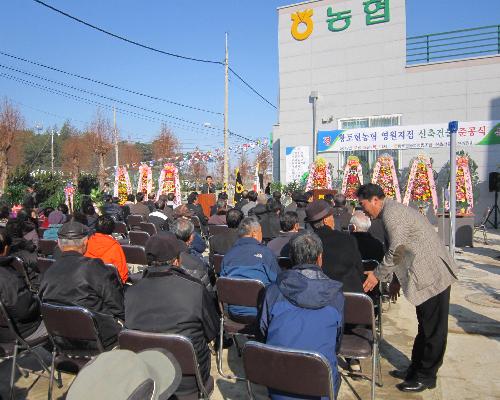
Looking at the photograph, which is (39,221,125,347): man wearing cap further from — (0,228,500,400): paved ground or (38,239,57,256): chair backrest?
(38,239,57,256): chair backrest

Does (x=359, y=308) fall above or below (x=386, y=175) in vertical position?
below

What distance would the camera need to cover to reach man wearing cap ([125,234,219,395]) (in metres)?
2.48

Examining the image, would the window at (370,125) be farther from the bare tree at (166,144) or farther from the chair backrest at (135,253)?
the bare tree at (166,144)

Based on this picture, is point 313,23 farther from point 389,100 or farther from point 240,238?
point 240,238

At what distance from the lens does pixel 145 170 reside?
16.8 metres

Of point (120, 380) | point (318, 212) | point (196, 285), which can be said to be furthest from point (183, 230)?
point (120, 380)

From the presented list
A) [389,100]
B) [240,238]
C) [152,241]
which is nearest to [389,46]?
[389,100]

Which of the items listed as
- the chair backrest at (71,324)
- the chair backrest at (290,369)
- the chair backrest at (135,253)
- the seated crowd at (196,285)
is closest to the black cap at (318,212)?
the seated crowd at (196,285)

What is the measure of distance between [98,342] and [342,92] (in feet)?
49.7

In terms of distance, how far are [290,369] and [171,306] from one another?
76 cm

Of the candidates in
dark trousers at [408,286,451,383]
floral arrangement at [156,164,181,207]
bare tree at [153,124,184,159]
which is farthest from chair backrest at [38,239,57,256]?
bare tree at [153,124,184,159]

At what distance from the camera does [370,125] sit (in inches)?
Answer: 634

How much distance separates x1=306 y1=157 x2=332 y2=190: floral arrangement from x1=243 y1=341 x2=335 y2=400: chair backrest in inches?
510

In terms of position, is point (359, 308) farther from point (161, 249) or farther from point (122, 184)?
point (122, 184)
